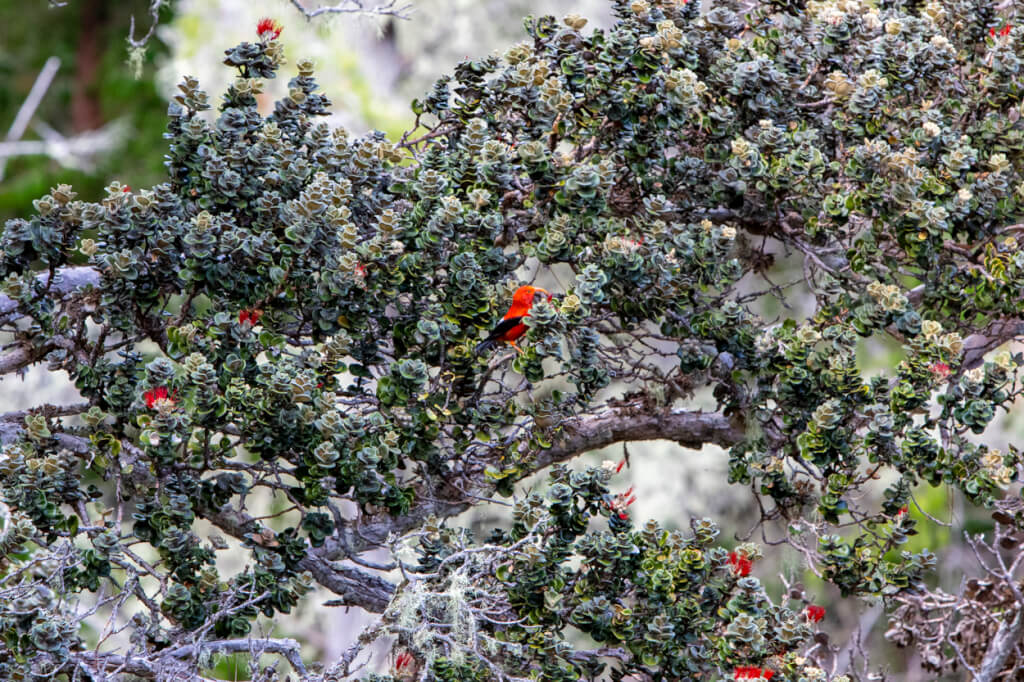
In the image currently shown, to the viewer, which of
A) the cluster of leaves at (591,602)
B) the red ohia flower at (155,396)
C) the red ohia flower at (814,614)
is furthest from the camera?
the red ohia flower at (814,614)

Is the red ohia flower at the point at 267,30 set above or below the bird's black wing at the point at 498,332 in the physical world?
above

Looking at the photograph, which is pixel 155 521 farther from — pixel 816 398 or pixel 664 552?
pixel 816 398

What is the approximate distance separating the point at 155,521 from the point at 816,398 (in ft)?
6.92

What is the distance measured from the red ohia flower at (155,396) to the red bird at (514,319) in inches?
37.9

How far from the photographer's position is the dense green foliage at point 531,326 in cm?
335

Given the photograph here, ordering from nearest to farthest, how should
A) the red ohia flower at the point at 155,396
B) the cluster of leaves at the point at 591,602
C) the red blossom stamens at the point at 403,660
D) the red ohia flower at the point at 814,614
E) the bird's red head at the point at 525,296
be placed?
1. the red ohia flower at the point at 155,396
2. the cluster of leaves at the point at 591,602
3. the red blossom stamens at the point at 403,660
4. the bird's red head at the point at 525,296
5. the red ohia flower at the point at 814,614

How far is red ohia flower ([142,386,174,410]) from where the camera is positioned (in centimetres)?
321

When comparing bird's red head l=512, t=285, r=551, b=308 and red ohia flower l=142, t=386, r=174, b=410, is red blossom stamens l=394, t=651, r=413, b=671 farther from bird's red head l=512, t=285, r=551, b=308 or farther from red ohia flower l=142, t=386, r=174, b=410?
bird's red head l=512, t=285, r=551, b=308

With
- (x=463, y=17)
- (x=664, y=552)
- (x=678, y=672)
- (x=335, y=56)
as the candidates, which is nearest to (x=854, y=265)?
(x=664, y=552)

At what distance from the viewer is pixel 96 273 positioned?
3.64 m

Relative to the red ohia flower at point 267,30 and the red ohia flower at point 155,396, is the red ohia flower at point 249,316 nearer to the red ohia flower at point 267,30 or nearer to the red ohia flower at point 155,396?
the red ohia flower at point 155,396

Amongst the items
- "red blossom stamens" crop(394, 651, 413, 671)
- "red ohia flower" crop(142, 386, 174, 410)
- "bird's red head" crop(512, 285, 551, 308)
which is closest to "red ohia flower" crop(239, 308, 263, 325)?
"red ohia flower" crop(142, 386, 174, 410)

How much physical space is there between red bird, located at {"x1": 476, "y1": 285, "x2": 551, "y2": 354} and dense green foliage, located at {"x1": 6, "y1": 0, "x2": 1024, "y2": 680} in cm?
4

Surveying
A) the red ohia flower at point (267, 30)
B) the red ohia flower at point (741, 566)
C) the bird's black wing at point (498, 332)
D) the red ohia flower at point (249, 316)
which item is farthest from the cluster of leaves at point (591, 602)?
the red ohia flower at point (267, 30)
